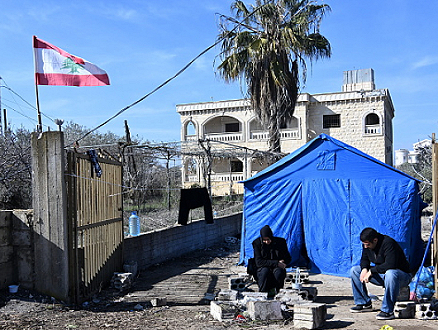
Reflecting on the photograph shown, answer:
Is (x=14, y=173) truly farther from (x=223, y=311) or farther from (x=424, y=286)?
(x=424, y=286)

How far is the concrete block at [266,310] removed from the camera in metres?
6.13

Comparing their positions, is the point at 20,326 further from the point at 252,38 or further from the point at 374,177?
the point at 252,38

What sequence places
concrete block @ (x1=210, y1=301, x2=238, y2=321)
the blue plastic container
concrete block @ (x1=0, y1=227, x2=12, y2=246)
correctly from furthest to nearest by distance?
the blue plastic container → concrete block @ (x1=0, y1=227, x2=12, y2=246) → concrete block @ (x1=210, y1=301, x2=238, y2=321)

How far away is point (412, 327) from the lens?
5.85m

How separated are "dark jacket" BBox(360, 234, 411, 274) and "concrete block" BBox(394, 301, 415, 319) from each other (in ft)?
1.42

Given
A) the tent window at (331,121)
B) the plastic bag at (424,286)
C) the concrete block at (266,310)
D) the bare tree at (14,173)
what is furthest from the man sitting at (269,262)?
the tent window at (331,121)

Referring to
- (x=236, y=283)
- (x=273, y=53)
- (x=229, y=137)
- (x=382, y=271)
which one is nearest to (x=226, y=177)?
(x=229, y=137)

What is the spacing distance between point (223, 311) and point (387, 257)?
2.27 meters

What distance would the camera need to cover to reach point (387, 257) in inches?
251

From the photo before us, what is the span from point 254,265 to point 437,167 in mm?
3043

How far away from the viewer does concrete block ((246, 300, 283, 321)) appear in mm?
6135

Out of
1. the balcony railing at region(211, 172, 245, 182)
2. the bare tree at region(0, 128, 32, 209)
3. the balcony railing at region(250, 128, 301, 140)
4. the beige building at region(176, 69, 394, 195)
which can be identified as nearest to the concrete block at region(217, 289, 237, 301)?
the bare tree at region(0, 128, 32, 209)

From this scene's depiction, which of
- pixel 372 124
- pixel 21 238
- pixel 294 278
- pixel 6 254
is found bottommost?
pixel 294 278

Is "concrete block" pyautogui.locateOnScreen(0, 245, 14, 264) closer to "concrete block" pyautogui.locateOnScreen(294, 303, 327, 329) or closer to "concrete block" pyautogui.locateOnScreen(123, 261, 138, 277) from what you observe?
"concrete block" pyautogui.locateOnScreen(123, 261, 138, 277)
